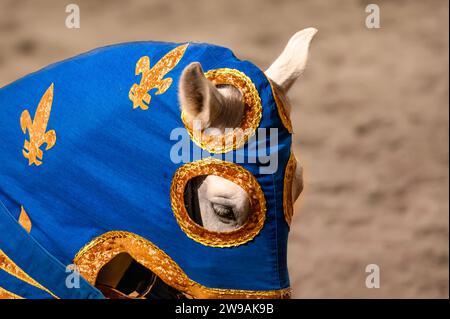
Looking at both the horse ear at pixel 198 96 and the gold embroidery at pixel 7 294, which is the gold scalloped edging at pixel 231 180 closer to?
the horse ear at pixel 198 96

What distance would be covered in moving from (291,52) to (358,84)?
8.66ft

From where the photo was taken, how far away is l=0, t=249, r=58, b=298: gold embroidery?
1.66 meters

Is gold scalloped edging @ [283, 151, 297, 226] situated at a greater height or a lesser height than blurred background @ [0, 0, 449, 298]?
lesser

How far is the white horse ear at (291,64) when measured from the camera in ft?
6.10

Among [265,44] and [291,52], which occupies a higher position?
[265,44]

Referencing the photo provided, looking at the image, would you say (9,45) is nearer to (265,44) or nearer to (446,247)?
(265,44)

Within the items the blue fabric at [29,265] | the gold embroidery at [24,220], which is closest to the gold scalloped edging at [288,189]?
the blue fabric at [29,265]

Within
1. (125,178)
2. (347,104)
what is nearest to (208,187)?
(125,178)

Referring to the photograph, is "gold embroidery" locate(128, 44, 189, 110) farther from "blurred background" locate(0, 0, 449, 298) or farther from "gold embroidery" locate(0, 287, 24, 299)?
"blurred background" locate(0, 0, 449, 298)

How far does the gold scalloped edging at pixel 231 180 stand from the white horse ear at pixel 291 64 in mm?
283

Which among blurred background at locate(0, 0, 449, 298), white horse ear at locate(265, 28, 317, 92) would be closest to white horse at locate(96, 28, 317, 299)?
white horse ear at locate(265, 28, 317, 92)

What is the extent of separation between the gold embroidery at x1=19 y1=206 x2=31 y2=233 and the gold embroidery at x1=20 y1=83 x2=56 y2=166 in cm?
9
